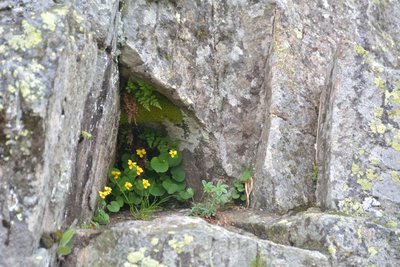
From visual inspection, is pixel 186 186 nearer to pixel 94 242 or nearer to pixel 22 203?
pixel 94 242

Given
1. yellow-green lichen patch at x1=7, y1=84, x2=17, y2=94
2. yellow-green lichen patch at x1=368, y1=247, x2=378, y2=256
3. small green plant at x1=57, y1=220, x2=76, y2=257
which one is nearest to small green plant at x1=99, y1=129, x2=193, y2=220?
small green plant at x1=57, y1=220, x2=76, y2=257

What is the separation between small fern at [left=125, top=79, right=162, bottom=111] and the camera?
208 inches

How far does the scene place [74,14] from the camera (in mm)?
3975

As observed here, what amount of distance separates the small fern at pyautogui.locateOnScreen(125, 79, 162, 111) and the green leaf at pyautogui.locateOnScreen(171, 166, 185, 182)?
2.30 ft

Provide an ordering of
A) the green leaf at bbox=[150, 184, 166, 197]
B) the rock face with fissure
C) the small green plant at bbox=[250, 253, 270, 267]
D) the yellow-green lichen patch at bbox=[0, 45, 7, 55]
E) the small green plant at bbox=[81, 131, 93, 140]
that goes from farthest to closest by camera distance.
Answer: the green leaf at bbox=[150, 184, 166, 197], the small green plant at bbox=[81, 131, 93, 140], the small green plant at bbox=[250, 253, 270, 267], the yellow-green lichen patch at bbox=[0, 45, 7, 55], the rock face with fissure

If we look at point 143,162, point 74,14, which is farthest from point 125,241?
point 143,162

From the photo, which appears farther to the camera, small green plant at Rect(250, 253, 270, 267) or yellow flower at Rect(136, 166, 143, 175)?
yellow flower at Rect(136, 166, 143, 175)

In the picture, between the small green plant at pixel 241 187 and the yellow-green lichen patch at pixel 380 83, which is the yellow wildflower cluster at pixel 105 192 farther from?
the yellow-green lichen patch at pixel 380 83

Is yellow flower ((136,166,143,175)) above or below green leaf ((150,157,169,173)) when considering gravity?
below

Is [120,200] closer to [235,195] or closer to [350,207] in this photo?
[235,195]

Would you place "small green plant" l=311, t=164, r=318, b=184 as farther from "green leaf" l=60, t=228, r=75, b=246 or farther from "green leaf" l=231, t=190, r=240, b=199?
"green leaf" l=60, t=228, r=75, b=246

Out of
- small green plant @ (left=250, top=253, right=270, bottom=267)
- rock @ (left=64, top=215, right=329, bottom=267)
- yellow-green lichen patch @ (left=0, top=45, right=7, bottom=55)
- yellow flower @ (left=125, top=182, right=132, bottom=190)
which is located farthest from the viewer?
yellow flower @ (left=125, top=182, right=132, bottom=190)

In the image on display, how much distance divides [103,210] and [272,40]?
2329mm

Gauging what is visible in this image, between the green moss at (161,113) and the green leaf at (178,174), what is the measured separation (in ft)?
1.55
